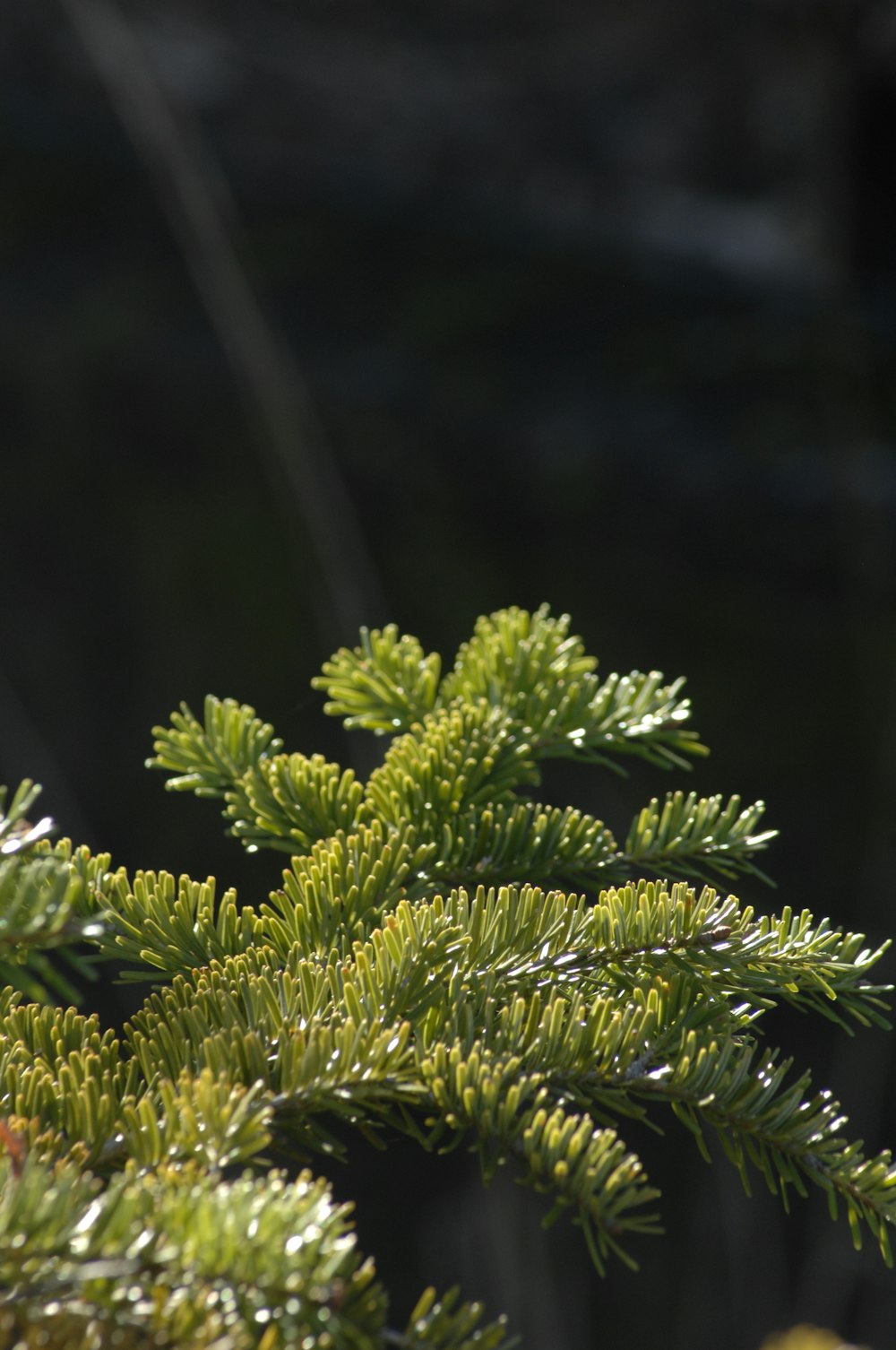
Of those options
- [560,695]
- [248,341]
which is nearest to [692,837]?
[560,695]

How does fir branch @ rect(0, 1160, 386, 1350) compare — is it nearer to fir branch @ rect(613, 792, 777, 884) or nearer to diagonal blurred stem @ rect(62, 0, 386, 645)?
fir branch @ rect(613, 792, 777, 884)

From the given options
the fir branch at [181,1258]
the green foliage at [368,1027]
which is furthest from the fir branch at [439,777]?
the fir branch at [181,1258]

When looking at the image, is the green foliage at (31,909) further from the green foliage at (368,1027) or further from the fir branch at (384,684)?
the fir branch at (384,684)

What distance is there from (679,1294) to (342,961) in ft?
3.26

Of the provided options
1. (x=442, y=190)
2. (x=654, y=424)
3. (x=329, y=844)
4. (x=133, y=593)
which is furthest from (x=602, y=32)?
(x=329, y=844)

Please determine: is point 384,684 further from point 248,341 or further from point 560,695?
point 248,341

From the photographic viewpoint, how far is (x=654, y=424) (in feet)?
3.33

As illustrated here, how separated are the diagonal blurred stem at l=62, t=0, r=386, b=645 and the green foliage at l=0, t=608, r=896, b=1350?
742 mm

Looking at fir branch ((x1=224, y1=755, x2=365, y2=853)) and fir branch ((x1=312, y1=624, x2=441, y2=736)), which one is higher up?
fir branch ((x1=312, y1=624, x2=441, y2=736))

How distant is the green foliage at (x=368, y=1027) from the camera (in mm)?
131

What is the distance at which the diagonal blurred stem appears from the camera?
0.91 meters

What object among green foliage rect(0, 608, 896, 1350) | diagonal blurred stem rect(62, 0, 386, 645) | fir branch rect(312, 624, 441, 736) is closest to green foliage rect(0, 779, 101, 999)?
green foliage rect(0, 608, 896, 1350)

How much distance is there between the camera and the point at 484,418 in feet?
3.50

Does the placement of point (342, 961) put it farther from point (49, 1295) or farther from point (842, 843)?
point (842, 843)
